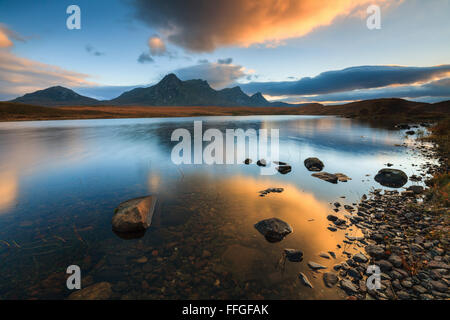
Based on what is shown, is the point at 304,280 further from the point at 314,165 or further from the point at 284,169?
the point at 314,165

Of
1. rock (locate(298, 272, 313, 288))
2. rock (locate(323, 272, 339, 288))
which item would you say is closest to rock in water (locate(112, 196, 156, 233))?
rock (locate(298, 272, 313, 288))

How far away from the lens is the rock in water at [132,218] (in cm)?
725

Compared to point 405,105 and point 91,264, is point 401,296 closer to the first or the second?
point 91,264

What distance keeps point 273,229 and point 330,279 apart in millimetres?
2413

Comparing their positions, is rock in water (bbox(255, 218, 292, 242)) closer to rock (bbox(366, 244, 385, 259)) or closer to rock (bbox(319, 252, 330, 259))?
rock (bbox(319, 252, 330, 259))

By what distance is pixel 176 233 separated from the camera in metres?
7.16

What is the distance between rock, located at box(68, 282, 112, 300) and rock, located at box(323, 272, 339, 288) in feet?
18.6

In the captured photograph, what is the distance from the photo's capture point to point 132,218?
735cm

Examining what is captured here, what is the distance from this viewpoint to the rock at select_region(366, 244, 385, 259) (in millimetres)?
5488

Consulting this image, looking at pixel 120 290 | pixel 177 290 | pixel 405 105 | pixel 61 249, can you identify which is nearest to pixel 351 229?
pixel 177 290

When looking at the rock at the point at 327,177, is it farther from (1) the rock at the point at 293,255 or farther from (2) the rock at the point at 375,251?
(1) the rock at the point at 293,255

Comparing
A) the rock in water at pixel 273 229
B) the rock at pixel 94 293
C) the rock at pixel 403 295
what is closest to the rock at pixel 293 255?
the rock in water at pixel 273 229

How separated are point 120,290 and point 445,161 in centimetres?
2465

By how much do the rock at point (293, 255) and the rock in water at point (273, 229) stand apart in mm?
740
